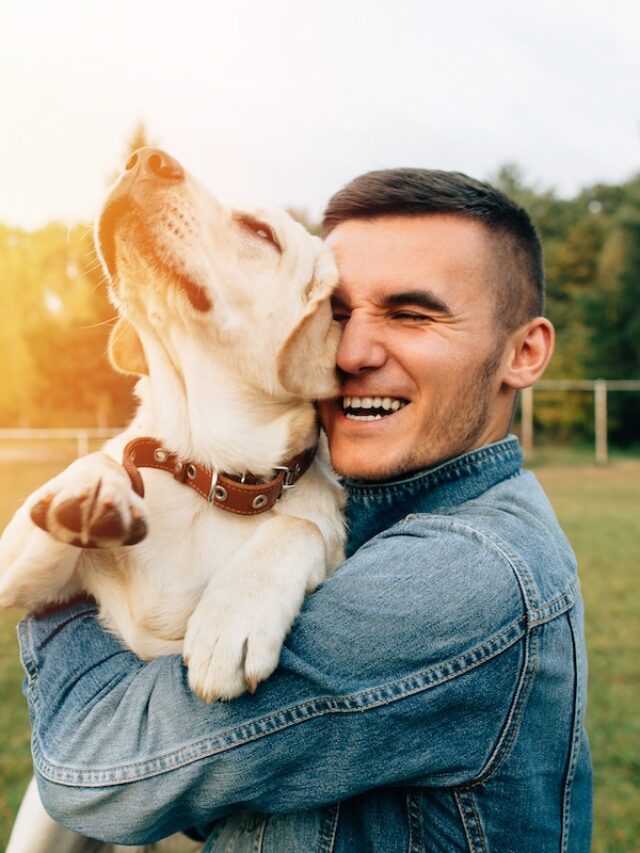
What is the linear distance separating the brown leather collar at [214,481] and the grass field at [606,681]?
2302 millimetres

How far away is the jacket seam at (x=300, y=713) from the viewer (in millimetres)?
1493

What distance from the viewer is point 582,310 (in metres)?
27.2

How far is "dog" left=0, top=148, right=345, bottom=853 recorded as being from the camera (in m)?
1.87

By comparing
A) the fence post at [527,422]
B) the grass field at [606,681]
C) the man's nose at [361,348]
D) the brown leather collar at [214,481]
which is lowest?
the fence post at [527,422]

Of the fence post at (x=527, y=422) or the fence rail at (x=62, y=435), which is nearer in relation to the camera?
the fence rail at (x=62, y=435)

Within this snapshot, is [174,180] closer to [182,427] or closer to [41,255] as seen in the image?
[182,427]

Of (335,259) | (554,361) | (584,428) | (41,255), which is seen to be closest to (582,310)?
(554,361)

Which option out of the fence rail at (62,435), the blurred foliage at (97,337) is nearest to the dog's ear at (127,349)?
the fence rail at (62,435)

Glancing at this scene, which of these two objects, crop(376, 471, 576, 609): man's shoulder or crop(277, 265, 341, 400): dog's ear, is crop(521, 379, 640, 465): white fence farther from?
crop(376, 471, 576, 609): man's shoulder

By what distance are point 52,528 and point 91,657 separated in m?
0.35

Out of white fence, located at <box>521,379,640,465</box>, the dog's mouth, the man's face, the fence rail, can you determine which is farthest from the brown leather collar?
white fence, located at <box>521,379,640,465</box>

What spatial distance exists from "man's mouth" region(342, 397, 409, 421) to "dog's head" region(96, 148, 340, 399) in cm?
8

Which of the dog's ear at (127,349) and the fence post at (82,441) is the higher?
the dog's ear at (127,349)

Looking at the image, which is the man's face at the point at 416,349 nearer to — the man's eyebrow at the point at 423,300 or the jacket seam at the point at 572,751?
the man's eyebrow at the point at 423,300
